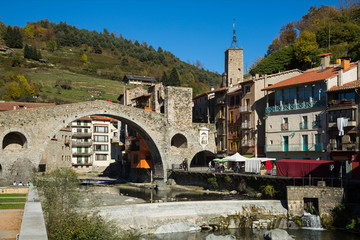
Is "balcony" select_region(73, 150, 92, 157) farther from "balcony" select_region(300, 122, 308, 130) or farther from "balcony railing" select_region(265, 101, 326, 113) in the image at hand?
"balcony" select_region(300, 122, 308, 130)

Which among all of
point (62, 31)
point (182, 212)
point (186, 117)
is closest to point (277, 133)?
point (186, 117)

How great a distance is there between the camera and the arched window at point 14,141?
46812 mm

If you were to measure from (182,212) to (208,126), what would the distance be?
106 feet

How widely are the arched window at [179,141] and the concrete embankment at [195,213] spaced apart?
29540 millimetres

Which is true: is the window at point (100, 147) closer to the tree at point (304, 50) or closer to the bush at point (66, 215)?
the tree at point (304, 50)

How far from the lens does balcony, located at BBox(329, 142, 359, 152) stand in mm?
35188

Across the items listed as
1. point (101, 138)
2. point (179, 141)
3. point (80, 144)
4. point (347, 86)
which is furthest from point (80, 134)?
point (347, 86)

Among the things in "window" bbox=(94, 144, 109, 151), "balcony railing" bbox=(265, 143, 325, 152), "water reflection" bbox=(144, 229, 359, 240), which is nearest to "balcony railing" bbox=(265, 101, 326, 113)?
"balcony railing" bbox=(265, 143, 325, 152)

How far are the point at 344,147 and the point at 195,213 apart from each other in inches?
638

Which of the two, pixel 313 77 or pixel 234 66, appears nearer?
pixel 313 77

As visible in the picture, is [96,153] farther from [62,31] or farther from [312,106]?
[62,31]

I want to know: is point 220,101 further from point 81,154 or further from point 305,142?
point 81,154

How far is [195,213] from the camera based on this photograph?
92.8 ft

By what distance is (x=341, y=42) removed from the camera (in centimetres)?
6912
